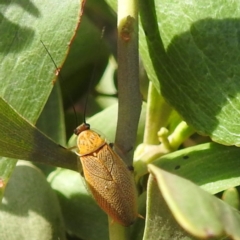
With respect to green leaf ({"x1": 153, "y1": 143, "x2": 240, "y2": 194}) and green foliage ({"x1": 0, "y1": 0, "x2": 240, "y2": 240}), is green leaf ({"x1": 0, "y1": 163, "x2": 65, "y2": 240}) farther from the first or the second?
green leaf ({"x1": 153, "y1": 143, "x2": 240, "y2": 194})

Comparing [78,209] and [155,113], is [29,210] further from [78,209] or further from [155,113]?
[155,113]

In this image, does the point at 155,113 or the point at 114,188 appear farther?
the point at 155,113

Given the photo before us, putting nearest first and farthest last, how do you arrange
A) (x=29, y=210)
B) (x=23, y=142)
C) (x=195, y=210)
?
(x=195, y=210)
(x=23, y=142)
(x=29, y=210)

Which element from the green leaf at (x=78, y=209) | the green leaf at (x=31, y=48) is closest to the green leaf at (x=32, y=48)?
the green leaf at (x=31, y=48)

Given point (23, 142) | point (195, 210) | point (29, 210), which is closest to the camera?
point (195, 210)

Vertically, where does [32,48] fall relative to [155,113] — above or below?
above

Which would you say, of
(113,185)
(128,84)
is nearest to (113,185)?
(113,185)
